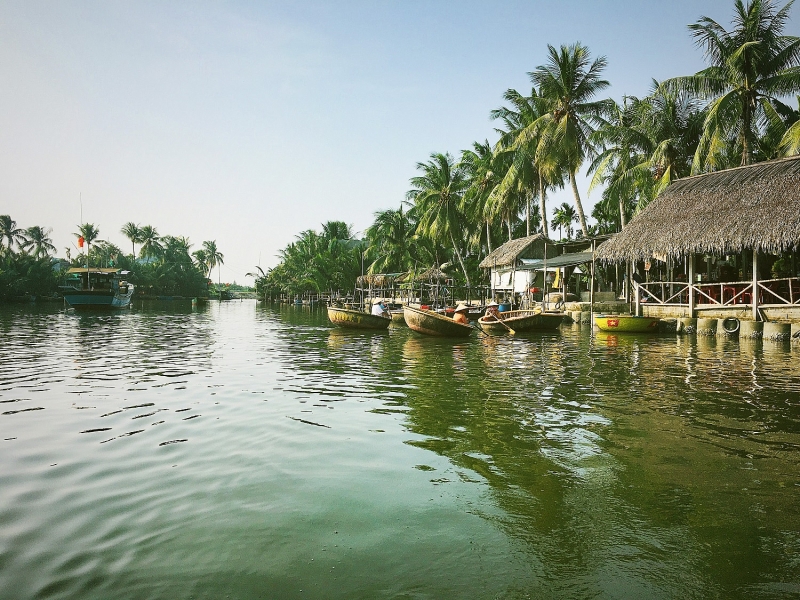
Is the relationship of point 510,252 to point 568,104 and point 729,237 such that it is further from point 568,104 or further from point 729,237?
point 729,237

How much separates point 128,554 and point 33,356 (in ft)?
45.7

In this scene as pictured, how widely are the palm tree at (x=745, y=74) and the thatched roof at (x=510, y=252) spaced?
11.1 meters

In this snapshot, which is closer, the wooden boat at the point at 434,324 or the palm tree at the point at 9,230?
the wooden boat at the point at 434,324

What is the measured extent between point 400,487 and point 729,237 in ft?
56.2

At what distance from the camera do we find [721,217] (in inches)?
754

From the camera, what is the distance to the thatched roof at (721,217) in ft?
57.5

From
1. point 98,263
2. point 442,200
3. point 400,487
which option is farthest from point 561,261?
point 98,263

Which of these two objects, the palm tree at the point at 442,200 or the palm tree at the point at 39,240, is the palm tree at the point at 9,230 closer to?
the palm tree at the point at 39,240

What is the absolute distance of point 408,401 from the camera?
947 cm

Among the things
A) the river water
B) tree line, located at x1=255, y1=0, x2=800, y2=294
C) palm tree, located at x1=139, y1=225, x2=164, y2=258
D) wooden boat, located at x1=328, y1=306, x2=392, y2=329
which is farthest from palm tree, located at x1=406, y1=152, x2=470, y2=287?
palm tree, located at x1=139, y1=225, x2=164, y2=258

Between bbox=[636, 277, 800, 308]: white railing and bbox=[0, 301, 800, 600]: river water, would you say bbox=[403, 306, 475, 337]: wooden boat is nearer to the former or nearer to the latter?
bbox=[636, 277, 800, 308]: white railing

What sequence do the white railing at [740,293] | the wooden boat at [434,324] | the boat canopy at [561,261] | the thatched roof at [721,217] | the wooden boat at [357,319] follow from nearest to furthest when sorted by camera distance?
the thatched roof at [721,217] < the white railing at [740,293] < the wooden boat at [434,324] < the wooden boat at [357,319] < the boat canopy at [561,261]

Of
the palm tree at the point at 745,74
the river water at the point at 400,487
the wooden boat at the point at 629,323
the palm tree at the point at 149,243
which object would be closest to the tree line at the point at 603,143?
the palm tree at the point at 745,74

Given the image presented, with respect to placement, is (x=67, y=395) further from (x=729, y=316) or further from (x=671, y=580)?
(x=729, y=316)
